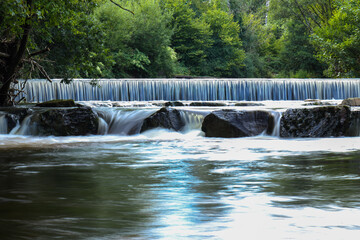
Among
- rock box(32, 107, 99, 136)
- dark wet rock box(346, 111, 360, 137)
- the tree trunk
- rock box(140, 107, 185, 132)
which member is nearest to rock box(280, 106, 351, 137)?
dark wet rock box(346, 111, 360, 137)

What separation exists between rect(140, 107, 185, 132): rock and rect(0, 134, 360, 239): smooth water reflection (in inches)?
151

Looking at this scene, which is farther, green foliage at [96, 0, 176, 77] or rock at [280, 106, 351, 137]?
green foliage at [96, 0, 176, 77]

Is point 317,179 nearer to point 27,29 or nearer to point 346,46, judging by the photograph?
point 27,29

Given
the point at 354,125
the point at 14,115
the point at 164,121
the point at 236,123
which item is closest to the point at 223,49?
the point at 164,121

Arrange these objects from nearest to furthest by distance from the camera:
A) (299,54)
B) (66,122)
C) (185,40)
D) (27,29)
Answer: (27,29) < (66,122) < (185,40) < (299,54)

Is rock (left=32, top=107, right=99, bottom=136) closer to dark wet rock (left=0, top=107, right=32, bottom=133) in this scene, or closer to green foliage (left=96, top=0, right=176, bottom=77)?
dark wet rock (left=0, top=107, right=32, bottom=133)

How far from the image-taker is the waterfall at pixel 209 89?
89.0ft

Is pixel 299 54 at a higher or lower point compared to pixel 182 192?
higher

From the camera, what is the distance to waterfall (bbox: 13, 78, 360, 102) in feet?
89.0

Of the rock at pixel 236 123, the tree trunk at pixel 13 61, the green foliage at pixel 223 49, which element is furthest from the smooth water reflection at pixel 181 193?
the green foliage at pixel 223 49

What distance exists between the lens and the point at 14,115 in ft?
52.2

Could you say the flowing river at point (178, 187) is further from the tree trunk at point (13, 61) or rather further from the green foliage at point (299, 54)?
the green foliage at point (299, 54)

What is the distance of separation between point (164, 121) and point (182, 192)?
932 centimetres

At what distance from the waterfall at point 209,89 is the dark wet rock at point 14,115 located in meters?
10.1
